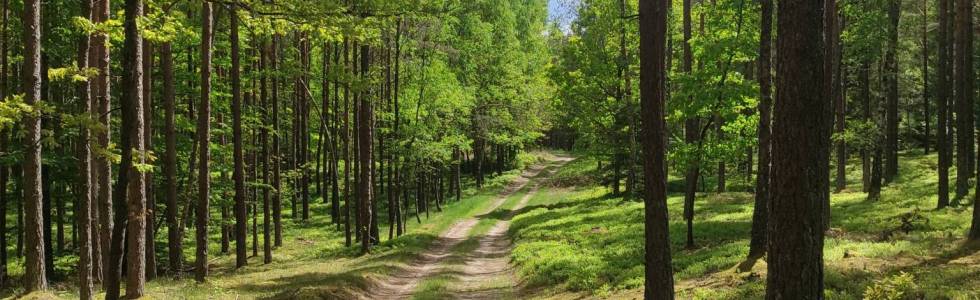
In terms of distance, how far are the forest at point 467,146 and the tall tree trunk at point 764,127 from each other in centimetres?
7

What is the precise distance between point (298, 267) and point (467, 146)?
712 inches

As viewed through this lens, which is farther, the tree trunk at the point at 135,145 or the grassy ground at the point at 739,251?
the grassy ground at the point at 739,251

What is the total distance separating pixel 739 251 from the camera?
50.8ft

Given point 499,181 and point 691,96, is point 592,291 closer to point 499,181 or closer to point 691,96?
point 691,96

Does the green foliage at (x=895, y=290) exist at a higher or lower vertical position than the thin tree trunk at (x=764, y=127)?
lower

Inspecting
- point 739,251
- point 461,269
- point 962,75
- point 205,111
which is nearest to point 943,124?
point 962,75

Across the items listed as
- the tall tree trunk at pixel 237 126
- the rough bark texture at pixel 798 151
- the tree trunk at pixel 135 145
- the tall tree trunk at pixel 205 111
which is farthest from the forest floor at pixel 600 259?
the rough bark texture at pixel 798 151

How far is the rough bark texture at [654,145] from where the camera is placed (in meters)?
9.62

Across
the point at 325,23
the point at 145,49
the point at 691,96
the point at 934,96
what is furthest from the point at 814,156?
the point at 934,96

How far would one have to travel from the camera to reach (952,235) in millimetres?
14539

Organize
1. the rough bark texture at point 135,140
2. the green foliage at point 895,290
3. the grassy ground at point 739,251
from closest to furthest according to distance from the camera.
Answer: the green foliage at point 895,290
the rough bark texture at point 135,140
the grassy ground at point 739,251

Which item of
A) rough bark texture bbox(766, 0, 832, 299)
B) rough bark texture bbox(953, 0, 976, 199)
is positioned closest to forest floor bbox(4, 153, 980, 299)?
rough bark texture bbox(953, 0, 976, 199)

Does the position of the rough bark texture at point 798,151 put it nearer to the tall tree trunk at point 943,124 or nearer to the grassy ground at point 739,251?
the grassy ground at point 739,251

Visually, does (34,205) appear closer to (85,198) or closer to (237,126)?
(85,198)
